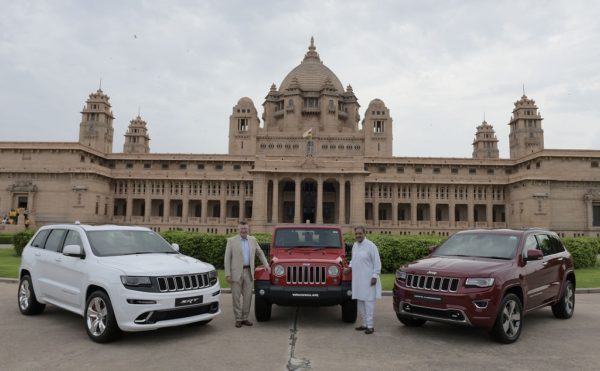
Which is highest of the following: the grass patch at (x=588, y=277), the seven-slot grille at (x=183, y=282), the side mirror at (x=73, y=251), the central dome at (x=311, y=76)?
the central dome at (x=311, y=76)

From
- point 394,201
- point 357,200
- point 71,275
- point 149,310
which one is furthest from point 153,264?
point 394,201

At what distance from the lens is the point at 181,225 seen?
5175cm

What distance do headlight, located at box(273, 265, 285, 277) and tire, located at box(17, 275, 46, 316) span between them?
209 inches

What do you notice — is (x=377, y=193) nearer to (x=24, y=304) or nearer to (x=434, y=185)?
(x=434, y=185)

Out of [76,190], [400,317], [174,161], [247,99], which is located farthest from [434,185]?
[400,317]

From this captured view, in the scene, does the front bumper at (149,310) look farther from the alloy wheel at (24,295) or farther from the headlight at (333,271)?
the alloy wheel at (24,295)

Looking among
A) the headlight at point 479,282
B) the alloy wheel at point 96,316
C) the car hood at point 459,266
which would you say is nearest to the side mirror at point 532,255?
the car hood at point 459,266

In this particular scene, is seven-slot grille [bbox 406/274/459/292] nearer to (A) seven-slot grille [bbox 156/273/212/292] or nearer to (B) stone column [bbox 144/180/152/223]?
(A) seven-slot grille [bbox 156/273/212/292]

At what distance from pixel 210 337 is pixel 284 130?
59.9 metres

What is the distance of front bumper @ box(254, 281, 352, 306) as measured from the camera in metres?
8.41

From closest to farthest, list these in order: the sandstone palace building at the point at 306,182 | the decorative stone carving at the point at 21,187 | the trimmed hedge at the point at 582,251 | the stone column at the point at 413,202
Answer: the trimmed hedge at the point at 582,251, the sandstone palace building at the point at 306,182, the decorative stone carving at the point at 21,187, the stone column at the point at 413,202

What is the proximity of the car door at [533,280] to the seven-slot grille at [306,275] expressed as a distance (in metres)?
4.00

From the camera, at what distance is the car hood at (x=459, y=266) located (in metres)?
7.42

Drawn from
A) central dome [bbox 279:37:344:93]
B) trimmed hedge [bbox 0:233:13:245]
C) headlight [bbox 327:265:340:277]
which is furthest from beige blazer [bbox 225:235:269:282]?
central dome [bbox 279:37:344:93]
